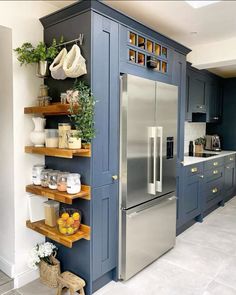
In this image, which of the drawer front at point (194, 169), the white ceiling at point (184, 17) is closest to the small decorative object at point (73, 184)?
the white ceiling at point (184, 17)

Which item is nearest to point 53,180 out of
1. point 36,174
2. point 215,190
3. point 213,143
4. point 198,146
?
point 36,174

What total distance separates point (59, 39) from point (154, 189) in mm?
1605

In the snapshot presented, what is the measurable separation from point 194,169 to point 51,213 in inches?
82.5

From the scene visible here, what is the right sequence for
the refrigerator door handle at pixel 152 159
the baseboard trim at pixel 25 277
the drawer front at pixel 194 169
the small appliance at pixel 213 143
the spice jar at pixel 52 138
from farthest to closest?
the small appliance at pixel 213 143, the drawer front at pixel 194 169, the refrigerator door handle at pixel 152 159, the baseboard trim at pixel 25 277, the spice jar at pixel 52 138

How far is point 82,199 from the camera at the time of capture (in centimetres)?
211

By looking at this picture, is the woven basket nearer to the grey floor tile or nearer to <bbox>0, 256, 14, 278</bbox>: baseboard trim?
<bbox>0, 256, 14, 278</bbox>: baseboard trim

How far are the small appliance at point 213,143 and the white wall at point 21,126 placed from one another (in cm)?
383

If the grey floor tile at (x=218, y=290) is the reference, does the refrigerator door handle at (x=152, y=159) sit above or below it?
above

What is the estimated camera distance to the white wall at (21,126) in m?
2.17

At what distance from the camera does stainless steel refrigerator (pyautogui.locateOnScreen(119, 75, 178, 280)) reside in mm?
2264

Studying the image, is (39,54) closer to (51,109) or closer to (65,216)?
(51,109)

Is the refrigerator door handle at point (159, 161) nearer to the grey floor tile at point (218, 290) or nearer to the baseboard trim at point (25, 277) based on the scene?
the grey floor tile at point (218, 290)

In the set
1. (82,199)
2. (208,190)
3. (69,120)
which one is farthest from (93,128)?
(208,190)

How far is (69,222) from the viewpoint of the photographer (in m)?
2.02
